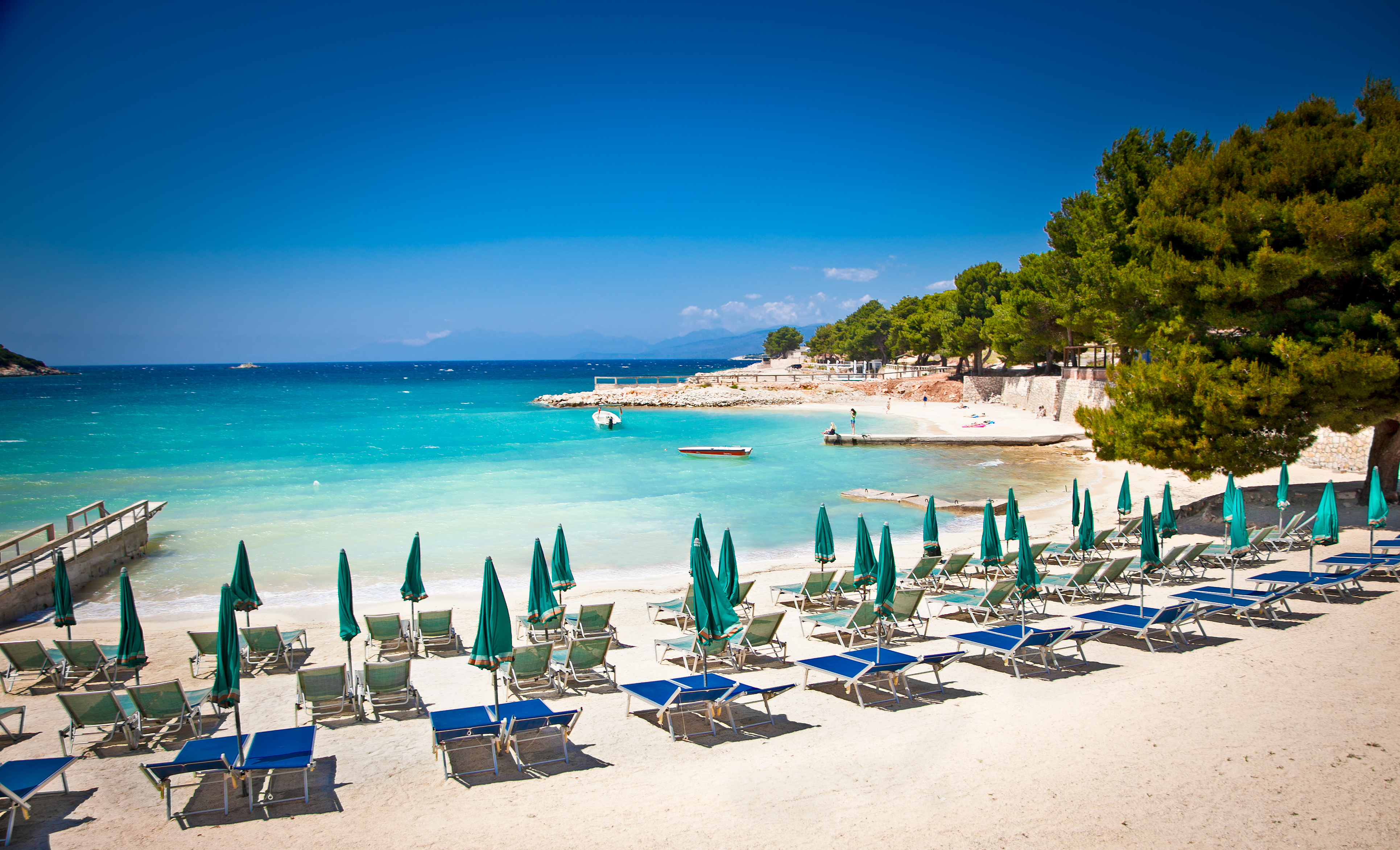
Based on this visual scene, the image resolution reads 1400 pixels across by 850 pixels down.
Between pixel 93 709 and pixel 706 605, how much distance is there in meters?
5.65

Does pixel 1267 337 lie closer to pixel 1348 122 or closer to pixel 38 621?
pixel 1348 122

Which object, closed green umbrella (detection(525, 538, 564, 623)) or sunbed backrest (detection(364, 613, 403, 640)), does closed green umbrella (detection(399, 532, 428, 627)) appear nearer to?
sunbed backrest (detection(364, 613, 403, 640))

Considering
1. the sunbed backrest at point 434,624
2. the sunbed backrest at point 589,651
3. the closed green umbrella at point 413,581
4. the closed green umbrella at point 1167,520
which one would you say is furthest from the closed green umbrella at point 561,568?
the closed green umbrella at point 1167,520

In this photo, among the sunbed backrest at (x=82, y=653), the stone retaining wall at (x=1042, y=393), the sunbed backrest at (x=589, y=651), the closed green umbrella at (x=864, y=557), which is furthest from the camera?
the stone retaining wall at (x=1042, y=393)

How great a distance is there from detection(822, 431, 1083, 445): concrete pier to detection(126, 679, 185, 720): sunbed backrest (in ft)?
106

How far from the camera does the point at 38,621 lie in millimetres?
12125

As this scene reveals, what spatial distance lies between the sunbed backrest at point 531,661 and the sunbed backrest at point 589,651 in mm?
248

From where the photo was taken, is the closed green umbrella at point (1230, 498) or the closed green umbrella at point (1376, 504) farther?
the closed green umbrella at point (1230, 498)

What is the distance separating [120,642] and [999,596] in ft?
34.1

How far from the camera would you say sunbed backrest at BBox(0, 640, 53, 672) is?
345 inches

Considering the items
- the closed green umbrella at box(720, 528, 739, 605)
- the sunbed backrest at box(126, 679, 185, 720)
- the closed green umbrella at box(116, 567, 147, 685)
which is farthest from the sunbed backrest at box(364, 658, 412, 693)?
the closed green umbrella at box(720, 528, 739, 605)

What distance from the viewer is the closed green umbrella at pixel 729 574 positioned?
965cm

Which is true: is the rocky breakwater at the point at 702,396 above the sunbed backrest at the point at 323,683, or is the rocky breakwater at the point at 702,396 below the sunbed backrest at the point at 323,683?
above

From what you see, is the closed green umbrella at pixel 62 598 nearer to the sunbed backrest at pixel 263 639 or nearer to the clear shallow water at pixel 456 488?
the sunbed backrest at pixel 263 639
